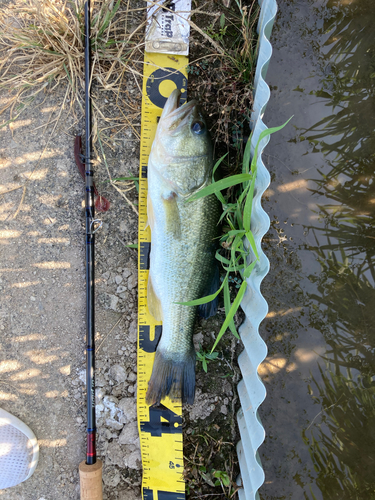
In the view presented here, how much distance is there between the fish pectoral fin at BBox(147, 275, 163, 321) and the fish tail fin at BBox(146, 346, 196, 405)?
271mm

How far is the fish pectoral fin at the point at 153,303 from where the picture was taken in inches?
89.4

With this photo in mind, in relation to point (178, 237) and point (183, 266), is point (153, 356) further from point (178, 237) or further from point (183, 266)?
point (178, 237)

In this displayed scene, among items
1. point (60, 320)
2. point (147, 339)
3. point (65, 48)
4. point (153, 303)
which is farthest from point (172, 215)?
point (65, 48)

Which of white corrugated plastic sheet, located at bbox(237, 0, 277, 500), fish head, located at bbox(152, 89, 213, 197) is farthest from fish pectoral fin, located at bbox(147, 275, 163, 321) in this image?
fish head, located at bbox(152, 89, 213, 197)

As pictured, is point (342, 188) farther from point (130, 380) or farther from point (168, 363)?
point (130, 380)

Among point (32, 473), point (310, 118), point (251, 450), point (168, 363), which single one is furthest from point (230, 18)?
point (32, 473)

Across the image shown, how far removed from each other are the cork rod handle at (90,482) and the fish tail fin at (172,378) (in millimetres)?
620

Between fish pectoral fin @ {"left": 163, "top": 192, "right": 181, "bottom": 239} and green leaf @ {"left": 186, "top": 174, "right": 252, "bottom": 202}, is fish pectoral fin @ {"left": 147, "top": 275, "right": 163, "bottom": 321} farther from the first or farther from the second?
green leaf @ {"left": 186, "top": 174, "right": 252, "bottom": 202}

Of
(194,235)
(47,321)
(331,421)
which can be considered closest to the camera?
(194,235)

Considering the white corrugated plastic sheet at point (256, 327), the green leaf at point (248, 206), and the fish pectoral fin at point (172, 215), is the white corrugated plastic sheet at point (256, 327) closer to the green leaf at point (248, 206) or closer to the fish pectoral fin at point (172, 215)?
the green leaf at point (248, 206)

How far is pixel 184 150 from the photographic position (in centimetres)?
197

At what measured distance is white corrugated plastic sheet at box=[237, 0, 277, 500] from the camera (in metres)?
1.89

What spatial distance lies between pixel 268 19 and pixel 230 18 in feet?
2.24

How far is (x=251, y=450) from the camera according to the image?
2148 millimetres
